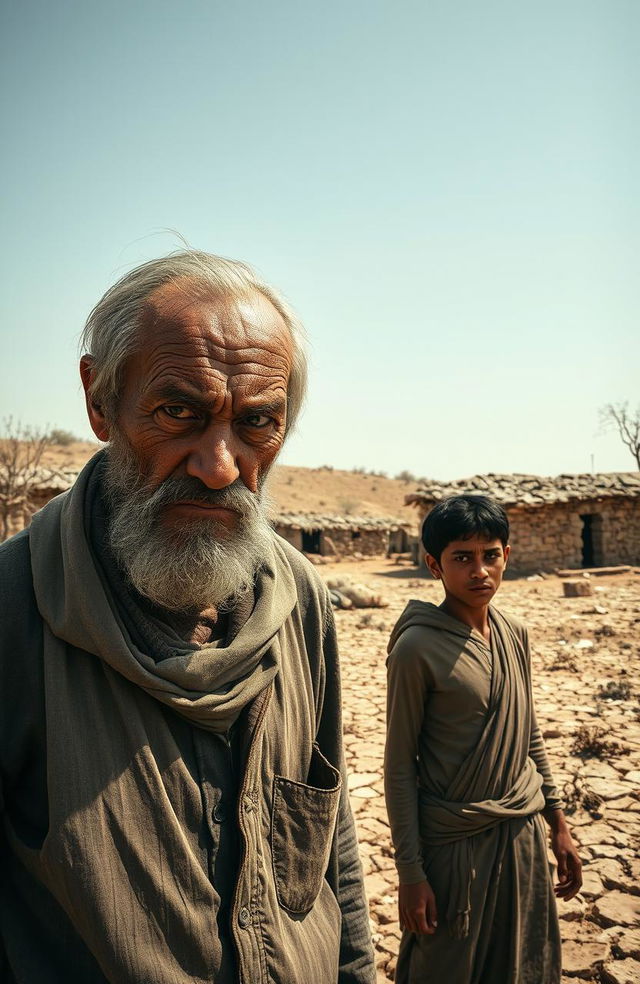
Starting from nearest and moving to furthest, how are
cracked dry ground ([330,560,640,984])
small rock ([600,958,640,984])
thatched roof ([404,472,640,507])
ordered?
small rock ([600,958,640,984]) < cracked dry ground ([330,560,640,984]) < thatched roof ([404,472,640,507])

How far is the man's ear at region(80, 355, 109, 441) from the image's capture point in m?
1.38

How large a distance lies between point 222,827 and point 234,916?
150mm

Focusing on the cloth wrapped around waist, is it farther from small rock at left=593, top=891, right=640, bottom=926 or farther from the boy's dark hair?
small rock at left=593, top=891, right=640, bottom=926

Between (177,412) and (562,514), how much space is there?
1956 centimetres

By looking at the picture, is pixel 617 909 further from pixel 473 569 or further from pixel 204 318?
pixel 204 318

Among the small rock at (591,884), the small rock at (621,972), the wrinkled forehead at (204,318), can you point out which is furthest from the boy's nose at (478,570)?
the small rock at (591,884)

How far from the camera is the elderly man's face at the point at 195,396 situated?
125 cm

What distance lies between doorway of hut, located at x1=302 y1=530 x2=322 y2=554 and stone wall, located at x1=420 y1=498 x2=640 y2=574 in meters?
6.29

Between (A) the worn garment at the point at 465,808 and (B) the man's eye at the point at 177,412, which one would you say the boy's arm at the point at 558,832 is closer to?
(A) the worn garment at the point at 465,808

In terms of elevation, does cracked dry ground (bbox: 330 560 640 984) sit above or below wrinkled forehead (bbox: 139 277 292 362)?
below

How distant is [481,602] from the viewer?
7.69ft

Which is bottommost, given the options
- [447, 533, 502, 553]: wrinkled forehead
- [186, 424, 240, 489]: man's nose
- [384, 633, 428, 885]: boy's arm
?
[384, 633, 428, 885]: boy's arm

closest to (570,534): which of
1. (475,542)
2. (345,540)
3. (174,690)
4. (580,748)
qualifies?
(345,540)

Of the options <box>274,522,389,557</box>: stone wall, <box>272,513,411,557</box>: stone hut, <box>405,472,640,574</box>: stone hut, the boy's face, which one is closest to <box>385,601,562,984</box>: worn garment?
the boy's face
